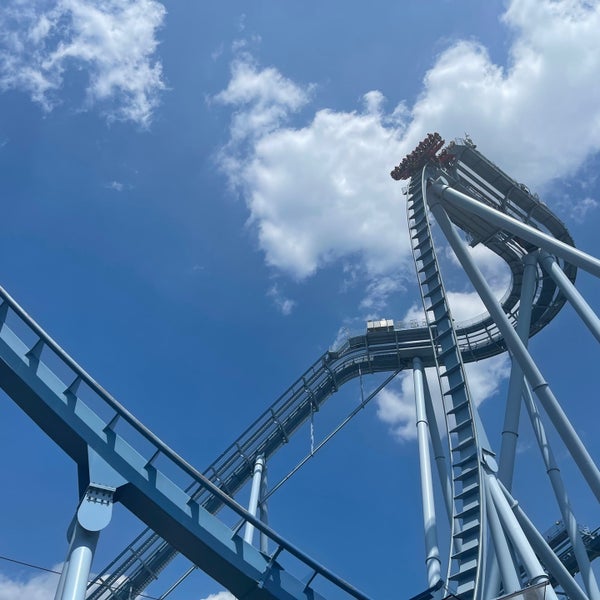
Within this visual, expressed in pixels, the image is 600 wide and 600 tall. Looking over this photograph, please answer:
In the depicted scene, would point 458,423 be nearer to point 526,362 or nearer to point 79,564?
point 526,362

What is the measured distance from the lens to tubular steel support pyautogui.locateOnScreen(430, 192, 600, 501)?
37.5 ft

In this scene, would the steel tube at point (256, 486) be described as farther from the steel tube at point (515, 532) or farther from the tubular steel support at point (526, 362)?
the tubular steel support at point (526, 362)

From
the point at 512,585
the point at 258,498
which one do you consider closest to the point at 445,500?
the point at 258,498

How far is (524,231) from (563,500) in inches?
211

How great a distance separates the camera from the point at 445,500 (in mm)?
14031

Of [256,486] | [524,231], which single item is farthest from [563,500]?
[256,486]

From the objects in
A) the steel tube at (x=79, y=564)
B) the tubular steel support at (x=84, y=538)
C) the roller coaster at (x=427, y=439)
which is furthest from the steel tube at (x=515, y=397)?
the steel tube at (x=79, y=564)

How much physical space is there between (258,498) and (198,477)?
6885mm

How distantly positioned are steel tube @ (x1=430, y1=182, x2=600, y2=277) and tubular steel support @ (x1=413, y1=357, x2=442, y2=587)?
4462 mm

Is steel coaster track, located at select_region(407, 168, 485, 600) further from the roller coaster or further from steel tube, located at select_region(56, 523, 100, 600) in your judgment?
steel tube, located at select_region(56, 523, 100, 600)

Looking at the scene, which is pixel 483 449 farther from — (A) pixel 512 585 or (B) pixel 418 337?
(B) pixel 418 337

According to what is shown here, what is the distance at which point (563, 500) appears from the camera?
495 inches

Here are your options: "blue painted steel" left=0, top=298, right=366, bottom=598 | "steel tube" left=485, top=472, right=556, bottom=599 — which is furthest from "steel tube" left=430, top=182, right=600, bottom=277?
"blue painted steel" left=0, top=298, right=366, bottom=598

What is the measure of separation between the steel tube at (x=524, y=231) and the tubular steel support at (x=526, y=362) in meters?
0.31
